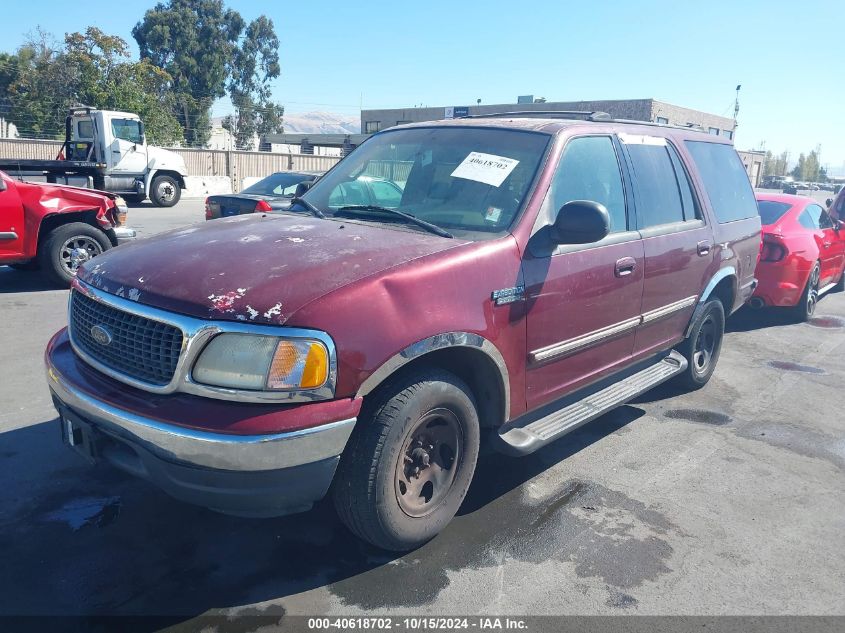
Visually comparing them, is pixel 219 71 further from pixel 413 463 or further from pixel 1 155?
pixel 413 463

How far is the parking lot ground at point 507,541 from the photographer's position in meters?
2.90

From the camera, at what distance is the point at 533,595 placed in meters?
2.95

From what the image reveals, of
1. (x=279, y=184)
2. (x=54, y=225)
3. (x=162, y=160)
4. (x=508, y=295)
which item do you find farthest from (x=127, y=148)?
(x=508, y=295)

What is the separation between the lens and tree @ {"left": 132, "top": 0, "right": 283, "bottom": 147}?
54.5 meters

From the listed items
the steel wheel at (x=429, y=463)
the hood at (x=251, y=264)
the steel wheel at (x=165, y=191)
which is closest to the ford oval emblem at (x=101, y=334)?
the hood at (x=251, y=264)

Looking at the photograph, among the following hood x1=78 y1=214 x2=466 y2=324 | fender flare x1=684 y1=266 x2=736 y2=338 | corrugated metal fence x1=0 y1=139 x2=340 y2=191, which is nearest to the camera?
hood x1=78 y1=214 x2=466 y2=324

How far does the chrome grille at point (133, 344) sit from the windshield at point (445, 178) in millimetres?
1426

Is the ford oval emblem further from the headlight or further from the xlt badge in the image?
the xlt badge

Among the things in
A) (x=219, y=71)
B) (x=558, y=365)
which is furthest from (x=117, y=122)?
(x=219, y=71)

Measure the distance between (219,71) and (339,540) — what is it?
201ft

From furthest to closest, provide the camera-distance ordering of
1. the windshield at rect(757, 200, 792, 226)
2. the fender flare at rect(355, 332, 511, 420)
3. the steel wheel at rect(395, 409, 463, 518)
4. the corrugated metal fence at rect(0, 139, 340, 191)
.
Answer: the corrugated metal fence at rect(0, 139, 340, 191)
the windshield at rect(757, 200, 792, 226)
the steel wheel at rect(395, 409, 463, 518)
the fender flare at rect(355, 332, 511, 420)

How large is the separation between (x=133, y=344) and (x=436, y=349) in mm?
1248

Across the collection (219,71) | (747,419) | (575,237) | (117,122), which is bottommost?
(747,419)

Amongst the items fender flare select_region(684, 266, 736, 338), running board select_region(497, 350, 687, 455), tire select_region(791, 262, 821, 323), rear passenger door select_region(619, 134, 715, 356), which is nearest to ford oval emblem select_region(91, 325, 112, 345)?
running board select_region(497, 350, 687, 455)
